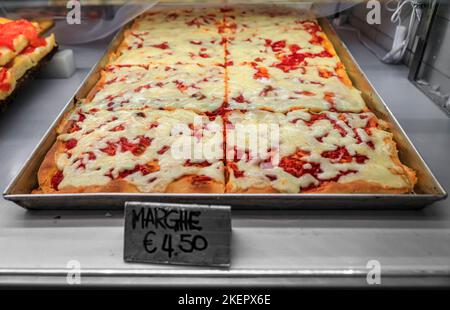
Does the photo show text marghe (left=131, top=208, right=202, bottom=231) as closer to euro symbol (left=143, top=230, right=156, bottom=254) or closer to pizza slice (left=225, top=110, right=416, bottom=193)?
euro symbol (left=143, top=230, right=156, bottom=254)

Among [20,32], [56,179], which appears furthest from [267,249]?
[20,32]

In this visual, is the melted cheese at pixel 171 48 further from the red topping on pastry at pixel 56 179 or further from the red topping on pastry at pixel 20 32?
the red topping on pastry at pixel 56 179

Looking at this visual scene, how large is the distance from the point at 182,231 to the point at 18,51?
1634mm

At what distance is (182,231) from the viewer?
1193 mm

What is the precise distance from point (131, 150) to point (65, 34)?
158 cm

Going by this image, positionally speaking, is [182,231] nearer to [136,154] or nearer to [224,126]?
[136,154]

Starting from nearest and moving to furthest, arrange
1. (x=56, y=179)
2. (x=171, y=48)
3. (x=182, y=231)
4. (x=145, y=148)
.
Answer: (x=182, y=231) < (x=56, y=179) < (x=145, y=148) < (x=171, y=48)

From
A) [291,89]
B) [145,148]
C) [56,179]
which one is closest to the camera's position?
[56,179]

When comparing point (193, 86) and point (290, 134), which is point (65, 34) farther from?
point (290, 134)

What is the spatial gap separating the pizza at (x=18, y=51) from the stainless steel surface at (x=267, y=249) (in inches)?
25.5

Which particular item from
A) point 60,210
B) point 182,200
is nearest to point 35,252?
point 60,210

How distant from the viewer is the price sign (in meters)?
1.19

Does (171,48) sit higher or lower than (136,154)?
higher

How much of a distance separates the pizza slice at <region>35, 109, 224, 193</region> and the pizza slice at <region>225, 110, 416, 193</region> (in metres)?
0.10
